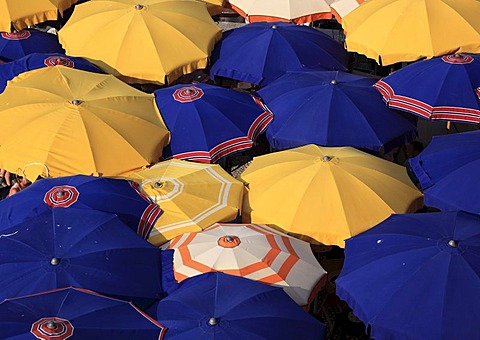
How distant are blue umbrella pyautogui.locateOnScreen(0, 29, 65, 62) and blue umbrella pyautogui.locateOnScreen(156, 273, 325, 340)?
5950mm

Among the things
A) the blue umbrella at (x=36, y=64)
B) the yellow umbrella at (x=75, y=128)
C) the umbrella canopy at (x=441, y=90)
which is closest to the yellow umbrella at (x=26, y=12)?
the blue umbrella at (x=36, y=64)

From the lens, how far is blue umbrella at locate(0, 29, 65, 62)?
11.7 meters

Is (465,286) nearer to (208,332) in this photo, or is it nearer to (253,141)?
(208,332)

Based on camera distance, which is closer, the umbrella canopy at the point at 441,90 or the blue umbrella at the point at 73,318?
the blue umbrella at the point at 73,318

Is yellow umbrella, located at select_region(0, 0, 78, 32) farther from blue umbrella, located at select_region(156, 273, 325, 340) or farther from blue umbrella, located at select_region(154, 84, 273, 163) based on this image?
blue umbrella, located at select_region(156, 273, 325, 340)

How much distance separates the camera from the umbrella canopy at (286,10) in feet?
41.6

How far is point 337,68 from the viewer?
11.5 meters

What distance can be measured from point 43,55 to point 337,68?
4.10 metres

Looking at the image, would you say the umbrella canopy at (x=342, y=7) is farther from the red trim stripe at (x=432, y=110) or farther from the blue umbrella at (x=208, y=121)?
the blue umbrella at (x=208, y=121)

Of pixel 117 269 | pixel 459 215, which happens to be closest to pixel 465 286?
pixel 459 215

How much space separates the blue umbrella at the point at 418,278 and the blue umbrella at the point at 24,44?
6.28m

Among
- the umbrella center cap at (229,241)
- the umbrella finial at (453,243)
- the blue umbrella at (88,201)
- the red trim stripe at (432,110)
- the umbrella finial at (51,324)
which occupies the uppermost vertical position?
the red trim stripe at (432,110)

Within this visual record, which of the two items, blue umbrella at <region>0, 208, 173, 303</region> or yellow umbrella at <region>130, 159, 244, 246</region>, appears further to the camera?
yellow umbrella at <region>130, 159, 244, 246</region>

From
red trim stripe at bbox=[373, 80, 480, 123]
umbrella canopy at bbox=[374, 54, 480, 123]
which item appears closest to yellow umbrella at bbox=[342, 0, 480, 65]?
umbrella canopy at bbox=[374, 54, 480, 123]
